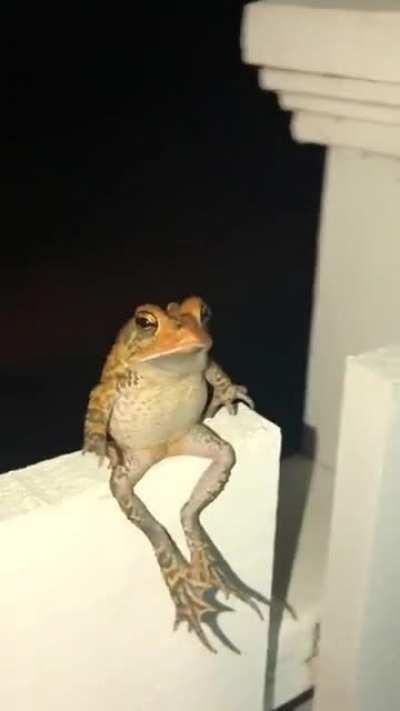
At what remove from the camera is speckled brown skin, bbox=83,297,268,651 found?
60cm

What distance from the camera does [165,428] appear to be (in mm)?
635

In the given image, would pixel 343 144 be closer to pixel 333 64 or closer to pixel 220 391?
pixel 333 64

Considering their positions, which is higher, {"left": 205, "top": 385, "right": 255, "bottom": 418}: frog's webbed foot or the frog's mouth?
the frog's mouth

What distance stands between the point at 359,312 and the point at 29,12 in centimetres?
48

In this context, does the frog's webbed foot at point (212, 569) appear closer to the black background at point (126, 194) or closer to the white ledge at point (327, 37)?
the black background at point (126, 194)

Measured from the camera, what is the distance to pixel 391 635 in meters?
0.81

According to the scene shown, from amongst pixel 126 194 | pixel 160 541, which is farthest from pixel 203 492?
pixel 126 194

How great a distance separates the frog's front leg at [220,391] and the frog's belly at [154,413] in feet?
0.11

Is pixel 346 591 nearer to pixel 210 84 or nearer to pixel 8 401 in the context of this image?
pixel 8 401

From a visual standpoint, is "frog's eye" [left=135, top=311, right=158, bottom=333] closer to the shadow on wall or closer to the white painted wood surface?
the white painted wood surface

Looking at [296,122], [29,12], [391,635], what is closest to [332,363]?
[296,122]

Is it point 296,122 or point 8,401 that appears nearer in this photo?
point 8,401

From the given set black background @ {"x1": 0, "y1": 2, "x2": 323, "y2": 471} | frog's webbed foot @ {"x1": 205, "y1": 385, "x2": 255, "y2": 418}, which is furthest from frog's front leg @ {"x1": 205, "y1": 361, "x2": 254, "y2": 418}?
black background @ {"x1": 0, "y1": 2, "x2": 323, "y2": 471}

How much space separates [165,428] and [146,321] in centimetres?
8
